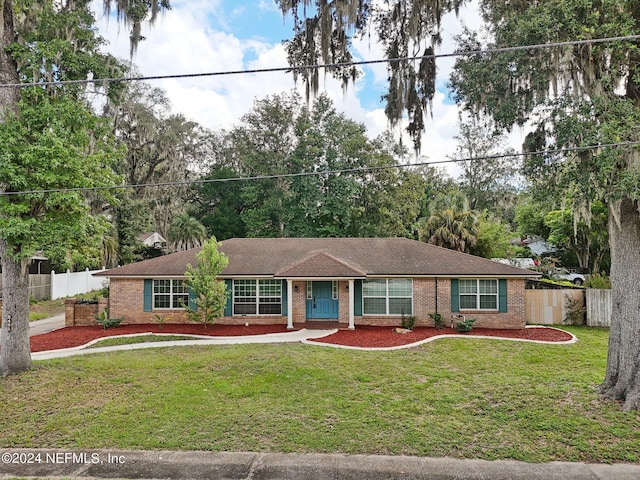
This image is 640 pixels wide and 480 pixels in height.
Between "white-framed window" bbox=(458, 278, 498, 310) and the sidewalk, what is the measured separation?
9499 millimetres

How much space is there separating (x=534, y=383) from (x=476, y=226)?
1398 centimetres

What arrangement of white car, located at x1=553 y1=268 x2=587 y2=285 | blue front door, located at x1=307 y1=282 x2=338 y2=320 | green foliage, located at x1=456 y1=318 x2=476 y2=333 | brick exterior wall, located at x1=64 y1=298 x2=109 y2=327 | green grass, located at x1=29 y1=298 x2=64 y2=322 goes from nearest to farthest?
green foliage, located at x1=456 y1=318 x2=476 y2=333 → brick exterior wall, located at x1=64 y1=298 x2=109 y2=327 → blue front door, located at x1=307 y1=282 x2=338 y2=320 → green grass, located at x1=29 y1=298 x2=64 y2=322 → white car, located at x1=553 y1=268 x2=587 y2=285

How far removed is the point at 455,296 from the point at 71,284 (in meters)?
21.6

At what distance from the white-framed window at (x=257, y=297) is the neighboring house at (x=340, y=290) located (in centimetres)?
4

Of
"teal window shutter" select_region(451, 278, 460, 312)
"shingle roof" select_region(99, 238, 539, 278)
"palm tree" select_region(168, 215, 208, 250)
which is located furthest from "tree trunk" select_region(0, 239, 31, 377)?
"palm tree" select_region(168, 215, 208, 250)

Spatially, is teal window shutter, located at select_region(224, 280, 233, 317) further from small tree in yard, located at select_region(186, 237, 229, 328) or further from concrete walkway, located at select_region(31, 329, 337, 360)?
concrete walkway, located at select_region(31, 329, 337, 360)

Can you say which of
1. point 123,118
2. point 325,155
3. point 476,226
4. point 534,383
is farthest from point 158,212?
point 534,383

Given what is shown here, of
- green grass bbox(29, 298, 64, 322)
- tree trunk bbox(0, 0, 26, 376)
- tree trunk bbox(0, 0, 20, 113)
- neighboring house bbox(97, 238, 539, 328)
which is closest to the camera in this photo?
tree trunk bbox(0, 0, 20, 113)

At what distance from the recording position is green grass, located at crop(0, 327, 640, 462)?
18.3 feet

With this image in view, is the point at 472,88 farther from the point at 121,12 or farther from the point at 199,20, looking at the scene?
the point at 121,12

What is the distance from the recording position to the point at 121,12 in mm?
8445

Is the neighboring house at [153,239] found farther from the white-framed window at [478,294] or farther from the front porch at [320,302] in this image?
the white-framed window at [478,294]

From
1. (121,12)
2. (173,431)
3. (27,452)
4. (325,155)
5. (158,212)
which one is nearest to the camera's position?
(27,452)

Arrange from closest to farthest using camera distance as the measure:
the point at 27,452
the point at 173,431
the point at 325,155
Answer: the point at 27,452 < the point at 173,431 < the point at 325,155
